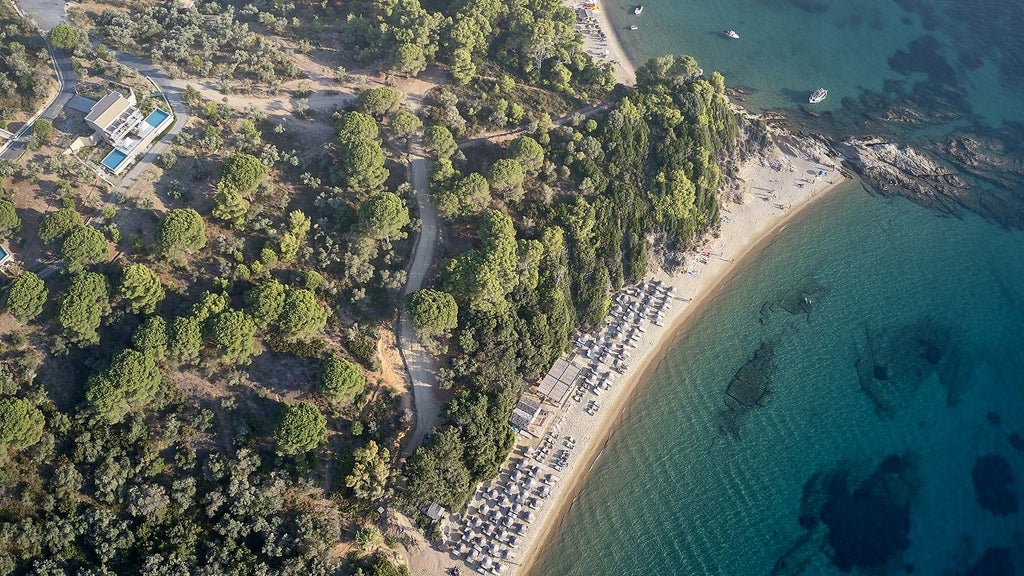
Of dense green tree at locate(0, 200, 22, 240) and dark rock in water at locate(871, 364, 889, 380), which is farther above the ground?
dense green tree at locate(0, 200, 22, 240)

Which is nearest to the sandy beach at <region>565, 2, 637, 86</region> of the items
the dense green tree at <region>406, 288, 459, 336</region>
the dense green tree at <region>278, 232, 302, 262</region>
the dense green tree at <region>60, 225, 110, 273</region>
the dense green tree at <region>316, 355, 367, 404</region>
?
the dense green tree at <region>406, 288, 459, 336</region>

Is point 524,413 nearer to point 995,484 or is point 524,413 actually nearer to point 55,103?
point 995,484

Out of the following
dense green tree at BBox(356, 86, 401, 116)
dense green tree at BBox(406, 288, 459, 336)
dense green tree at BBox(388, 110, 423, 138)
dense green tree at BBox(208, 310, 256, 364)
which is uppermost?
dense green tree at BBox(356, 86, 401, 116)

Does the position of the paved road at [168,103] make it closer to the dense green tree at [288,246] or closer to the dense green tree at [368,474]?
the dense green tree at [288,246]

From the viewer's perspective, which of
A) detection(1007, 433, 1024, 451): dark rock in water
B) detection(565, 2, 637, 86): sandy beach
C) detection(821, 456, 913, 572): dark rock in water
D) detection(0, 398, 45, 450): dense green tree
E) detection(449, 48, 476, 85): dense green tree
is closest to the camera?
detection(0, 398, 45, 450): dense green tree

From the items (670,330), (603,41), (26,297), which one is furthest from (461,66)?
(26,297)

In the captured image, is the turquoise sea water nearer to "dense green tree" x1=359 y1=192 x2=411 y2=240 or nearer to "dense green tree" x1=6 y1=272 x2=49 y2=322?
"dense green tree" x1=359 y1=192 x2=411 y2=240
